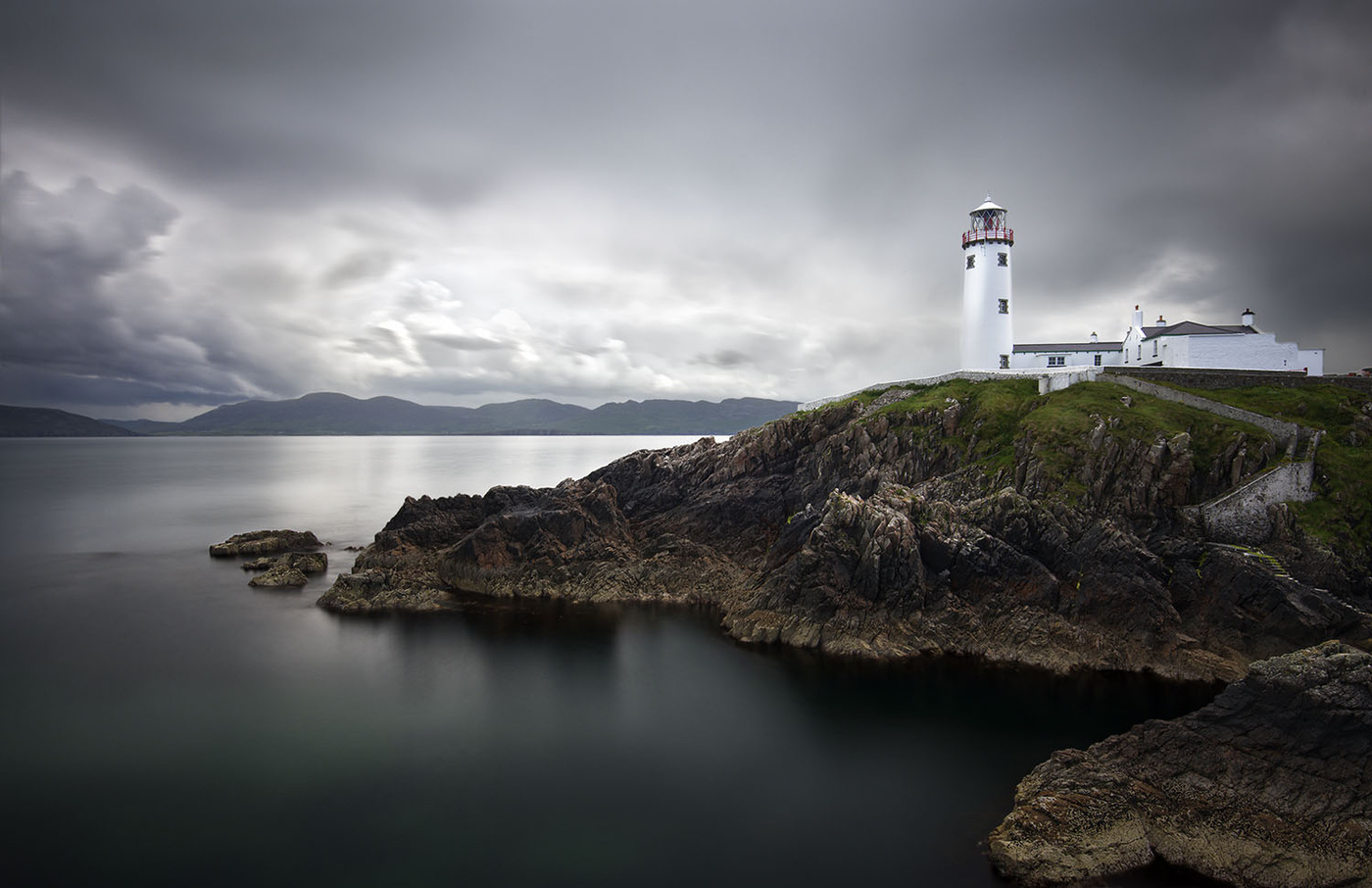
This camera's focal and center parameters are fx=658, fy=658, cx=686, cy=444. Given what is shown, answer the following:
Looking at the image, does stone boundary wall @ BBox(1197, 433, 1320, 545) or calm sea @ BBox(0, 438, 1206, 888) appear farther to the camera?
stone boundary wall @ BBox(1197, 433, 1320, 545)

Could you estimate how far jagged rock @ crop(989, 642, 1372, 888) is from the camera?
15055 mm

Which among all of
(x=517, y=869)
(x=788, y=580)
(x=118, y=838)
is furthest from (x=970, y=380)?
(x=118, y=838)

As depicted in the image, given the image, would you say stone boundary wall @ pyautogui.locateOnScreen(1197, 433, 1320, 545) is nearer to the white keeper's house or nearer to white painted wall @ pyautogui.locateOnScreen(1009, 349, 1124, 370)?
the white keeper's house

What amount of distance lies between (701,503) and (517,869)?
1218 inches

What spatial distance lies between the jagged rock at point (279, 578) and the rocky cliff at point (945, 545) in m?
3.95

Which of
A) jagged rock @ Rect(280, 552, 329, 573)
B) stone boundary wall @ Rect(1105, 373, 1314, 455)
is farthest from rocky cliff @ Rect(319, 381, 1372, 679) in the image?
jagged rock @ Rect(280, 552, 329, 573)

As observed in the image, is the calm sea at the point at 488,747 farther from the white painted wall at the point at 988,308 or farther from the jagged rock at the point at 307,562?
the white painted wall at the point at 988,308

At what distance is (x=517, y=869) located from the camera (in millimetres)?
16156

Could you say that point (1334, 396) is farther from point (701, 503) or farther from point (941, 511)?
point (701, 503)

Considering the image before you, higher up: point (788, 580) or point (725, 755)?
point (788, 580)

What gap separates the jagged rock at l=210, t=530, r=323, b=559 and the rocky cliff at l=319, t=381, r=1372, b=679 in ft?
36.7

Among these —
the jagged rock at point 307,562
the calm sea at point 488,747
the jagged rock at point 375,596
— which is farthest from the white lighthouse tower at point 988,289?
the jagged rock at point 307,562

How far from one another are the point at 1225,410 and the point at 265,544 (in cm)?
6525

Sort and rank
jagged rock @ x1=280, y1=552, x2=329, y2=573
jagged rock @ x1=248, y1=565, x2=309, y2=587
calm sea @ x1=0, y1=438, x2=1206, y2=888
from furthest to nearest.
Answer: jagged rock @ x1=280, y1=552, x2=329, y2=573 → jagged rock @ x1=248, y1=565, x2=309, y2=587 → calm sea @ x1=0, y1=438, x2=1206, y2=888
